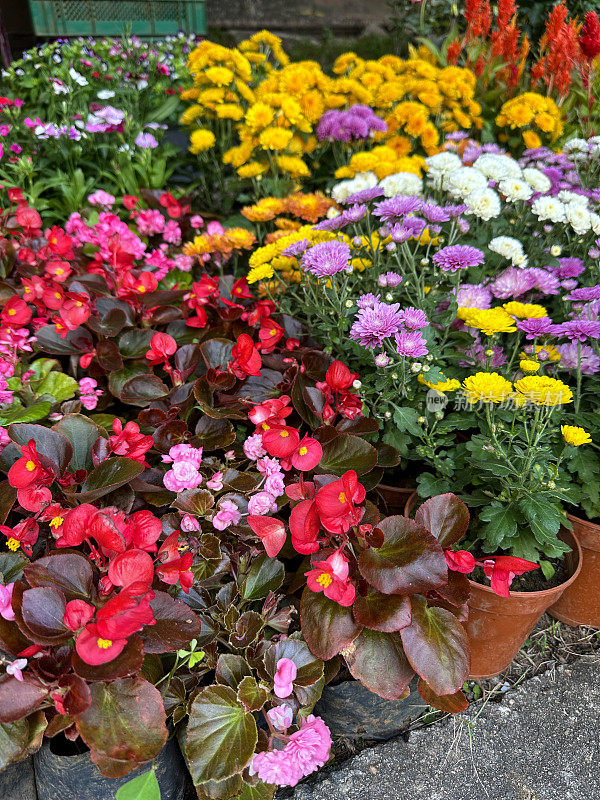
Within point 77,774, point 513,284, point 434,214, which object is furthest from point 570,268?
point 77,774

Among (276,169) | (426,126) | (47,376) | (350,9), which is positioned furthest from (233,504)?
(350,9)

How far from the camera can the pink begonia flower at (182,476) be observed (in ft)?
3.73

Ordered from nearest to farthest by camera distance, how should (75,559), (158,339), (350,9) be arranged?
(75,559) < (158,339) < (350,9)

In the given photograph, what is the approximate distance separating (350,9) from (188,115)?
4.78m

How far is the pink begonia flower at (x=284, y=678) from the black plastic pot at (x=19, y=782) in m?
0.58

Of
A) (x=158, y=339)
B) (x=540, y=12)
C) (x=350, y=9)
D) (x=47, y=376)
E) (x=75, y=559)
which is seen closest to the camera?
(x=75, y=559)

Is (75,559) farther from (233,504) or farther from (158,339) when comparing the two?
(158,339)

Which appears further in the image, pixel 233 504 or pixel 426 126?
pixel 426 126

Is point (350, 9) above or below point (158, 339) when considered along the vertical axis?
above

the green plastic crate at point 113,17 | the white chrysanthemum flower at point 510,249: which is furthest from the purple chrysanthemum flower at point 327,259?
the green plastic crate at point 113,17

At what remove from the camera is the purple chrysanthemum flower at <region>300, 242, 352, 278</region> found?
1.33 meters

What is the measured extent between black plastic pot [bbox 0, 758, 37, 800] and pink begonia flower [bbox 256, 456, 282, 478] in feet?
2.52

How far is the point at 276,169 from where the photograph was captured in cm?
239

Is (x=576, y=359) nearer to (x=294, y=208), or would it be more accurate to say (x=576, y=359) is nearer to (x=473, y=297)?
(x=473, y=297)
